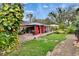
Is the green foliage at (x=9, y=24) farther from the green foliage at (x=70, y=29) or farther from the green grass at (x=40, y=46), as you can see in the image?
the green foliage at (x=70, y=29)

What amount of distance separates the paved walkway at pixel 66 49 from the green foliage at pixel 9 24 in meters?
0.34

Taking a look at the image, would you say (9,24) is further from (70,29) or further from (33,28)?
(70,29)

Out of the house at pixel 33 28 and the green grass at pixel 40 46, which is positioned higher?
the house at pixel 33 28

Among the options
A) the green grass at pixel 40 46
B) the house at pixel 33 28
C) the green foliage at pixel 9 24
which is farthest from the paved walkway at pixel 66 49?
the green foliage at pixel 9 24

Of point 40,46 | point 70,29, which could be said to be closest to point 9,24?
point 40,46

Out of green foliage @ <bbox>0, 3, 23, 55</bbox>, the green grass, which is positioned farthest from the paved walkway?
green foliage @ <bbox>0, 3, 23, 55</bbox>

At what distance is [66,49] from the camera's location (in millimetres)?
1641

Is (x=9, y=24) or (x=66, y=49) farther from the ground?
(x=9, y=24)

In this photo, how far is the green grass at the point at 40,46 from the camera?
1637mm

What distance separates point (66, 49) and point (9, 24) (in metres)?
0.53

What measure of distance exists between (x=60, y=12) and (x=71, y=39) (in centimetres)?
25

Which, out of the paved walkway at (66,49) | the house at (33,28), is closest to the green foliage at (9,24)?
the house at (33,28)

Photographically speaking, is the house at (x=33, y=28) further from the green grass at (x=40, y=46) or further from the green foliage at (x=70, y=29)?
the green foliage at (x=70, y=29)

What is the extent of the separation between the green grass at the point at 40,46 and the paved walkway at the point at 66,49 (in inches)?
1.4
